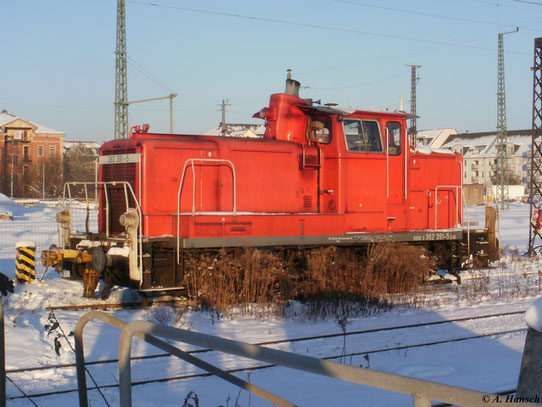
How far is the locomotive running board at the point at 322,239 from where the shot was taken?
34.0 ft

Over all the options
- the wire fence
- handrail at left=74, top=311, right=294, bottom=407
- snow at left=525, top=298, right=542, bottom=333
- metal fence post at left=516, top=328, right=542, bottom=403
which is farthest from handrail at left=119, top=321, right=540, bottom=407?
the wire fence

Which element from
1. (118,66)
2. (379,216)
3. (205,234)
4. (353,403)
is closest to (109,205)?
(205,234)

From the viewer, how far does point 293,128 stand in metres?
12.1

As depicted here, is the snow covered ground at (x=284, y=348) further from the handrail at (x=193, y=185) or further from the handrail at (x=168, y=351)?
the handrail at (x=168, y=351)

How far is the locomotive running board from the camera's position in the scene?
34.0 ft

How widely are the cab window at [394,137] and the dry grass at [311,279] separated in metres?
1.93

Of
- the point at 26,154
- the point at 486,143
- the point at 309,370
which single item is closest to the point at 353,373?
the point at 309,370

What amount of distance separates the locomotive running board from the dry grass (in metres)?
0.18

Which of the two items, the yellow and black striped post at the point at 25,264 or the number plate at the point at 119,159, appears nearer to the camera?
the number plate at the point at 119,159

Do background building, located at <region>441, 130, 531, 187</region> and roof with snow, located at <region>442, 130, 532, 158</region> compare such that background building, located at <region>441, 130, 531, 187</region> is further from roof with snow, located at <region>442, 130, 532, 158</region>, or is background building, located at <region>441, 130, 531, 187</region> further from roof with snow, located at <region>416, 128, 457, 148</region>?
roof with snow, located at <region>416, 128, 457, 148</region>

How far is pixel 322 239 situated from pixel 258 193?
4.72 ft

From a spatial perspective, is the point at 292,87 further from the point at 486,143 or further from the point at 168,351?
the point at 486,143

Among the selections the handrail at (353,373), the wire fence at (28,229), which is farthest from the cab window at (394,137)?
the handrail at (353,373)

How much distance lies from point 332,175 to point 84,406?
8.52 meters
